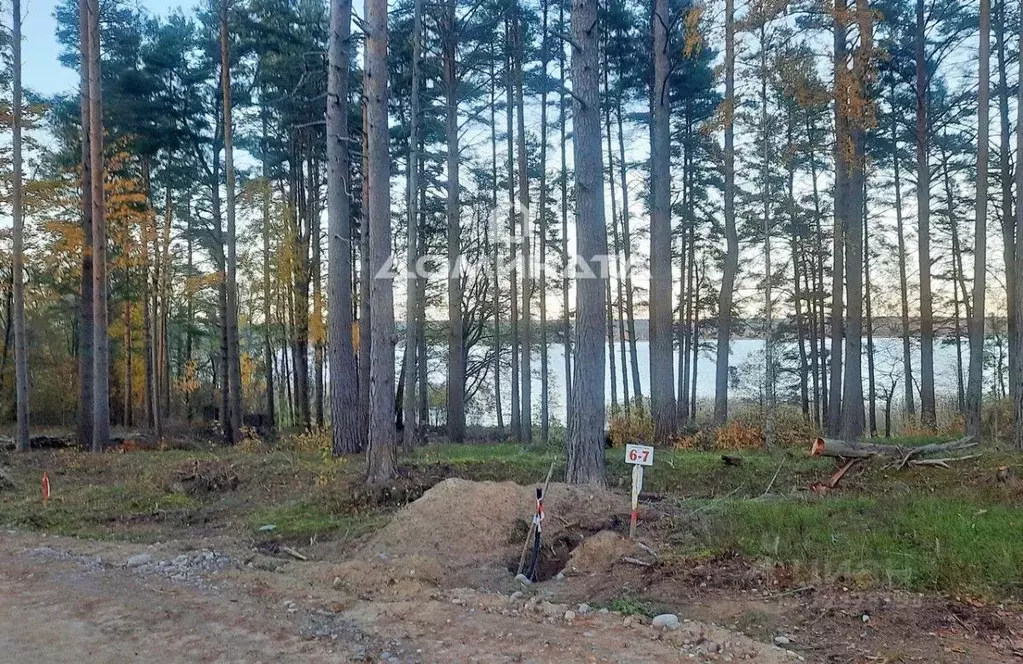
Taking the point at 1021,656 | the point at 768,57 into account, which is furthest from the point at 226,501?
the point at 768,57

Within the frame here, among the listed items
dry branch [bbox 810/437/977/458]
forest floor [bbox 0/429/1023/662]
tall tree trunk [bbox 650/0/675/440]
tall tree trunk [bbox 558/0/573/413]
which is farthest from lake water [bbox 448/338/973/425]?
forest floor [bbox 0/429/1023/662]

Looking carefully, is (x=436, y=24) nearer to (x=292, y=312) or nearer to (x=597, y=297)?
(x=292, y=312)

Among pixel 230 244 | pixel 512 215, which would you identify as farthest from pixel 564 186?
pixel 230 244

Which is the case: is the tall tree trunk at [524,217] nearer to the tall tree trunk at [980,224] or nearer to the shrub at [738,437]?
the shrub at [738,437]

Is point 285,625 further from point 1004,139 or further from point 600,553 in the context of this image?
point 1004,139

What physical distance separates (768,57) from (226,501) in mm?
11742

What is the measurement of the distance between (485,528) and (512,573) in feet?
2.97

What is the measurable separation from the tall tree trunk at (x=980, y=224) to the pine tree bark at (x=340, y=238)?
1112cm

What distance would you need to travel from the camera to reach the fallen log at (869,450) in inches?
387

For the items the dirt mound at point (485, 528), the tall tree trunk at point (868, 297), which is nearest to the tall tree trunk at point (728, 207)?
the tall tree trunk at point (868, 297)

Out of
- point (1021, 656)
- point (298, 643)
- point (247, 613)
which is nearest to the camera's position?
point (1021, 656)

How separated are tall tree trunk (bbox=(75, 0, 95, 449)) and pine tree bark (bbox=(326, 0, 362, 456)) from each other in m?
6.68

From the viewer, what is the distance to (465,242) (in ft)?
80.2

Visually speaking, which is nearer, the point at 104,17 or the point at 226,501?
the point at 226,501
